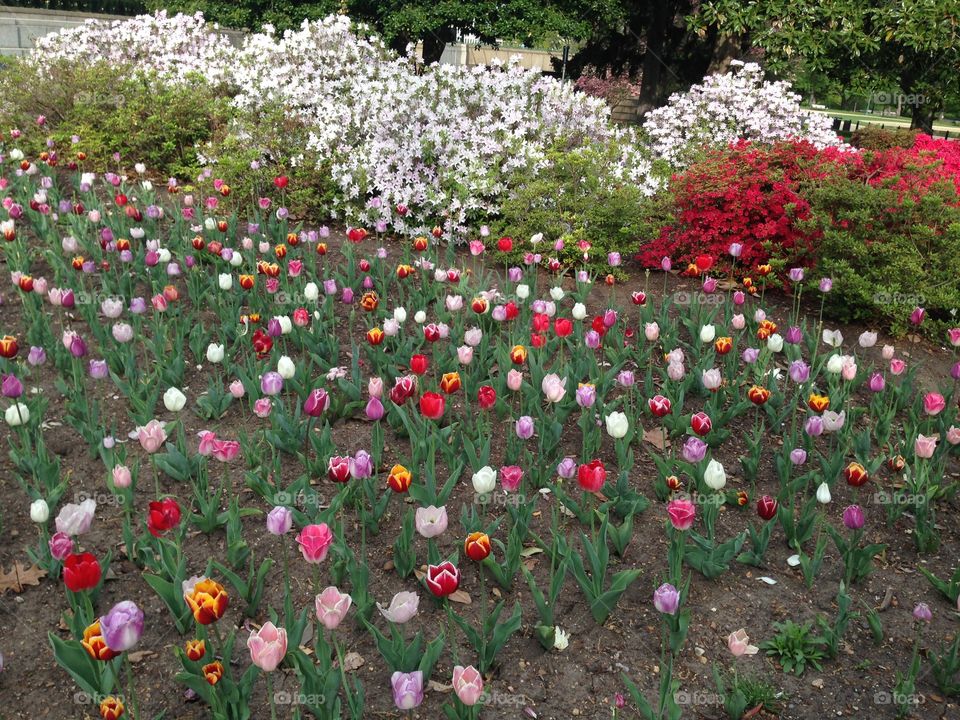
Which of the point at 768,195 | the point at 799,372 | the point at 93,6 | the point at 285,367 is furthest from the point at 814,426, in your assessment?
the point at 93,6

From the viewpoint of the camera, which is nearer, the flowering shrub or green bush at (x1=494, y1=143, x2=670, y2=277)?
green bush at (x1=494, y1=143, x2=670, y2=277)

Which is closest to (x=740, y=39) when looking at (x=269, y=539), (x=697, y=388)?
(x=697, y=388)

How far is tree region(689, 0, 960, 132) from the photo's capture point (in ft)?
37.0

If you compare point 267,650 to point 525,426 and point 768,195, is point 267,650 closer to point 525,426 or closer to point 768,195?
point 525,426

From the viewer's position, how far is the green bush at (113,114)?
9500mm

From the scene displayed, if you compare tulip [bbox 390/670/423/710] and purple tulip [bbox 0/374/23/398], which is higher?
purple tulip [bbox 0/374/23/398]

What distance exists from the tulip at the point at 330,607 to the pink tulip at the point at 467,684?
35cm

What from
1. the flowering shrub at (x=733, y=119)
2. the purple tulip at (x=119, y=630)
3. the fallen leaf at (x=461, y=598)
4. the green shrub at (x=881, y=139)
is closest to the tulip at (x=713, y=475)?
the fallen leaf at (x=461, y=598)

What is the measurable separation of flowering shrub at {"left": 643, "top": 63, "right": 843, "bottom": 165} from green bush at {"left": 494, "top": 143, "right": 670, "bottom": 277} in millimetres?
2969

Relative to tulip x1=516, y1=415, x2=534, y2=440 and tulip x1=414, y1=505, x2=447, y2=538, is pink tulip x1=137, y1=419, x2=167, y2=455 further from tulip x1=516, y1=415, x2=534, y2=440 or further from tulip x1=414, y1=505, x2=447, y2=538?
tulip x1=516, y1=415, x2=534, y2=440

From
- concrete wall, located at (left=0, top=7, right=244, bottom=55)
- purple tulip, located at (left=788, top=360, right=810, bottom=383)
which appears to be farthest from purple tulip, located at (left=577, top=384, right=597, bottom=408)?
concrete wall, located at (left=0, top=7, right=244, bottom=55)

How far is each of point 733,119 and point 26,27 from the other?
14.9 metres

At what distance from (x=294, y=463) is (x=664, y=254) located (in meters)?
3.86

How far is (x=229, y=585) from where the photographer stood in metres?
3.16
